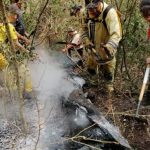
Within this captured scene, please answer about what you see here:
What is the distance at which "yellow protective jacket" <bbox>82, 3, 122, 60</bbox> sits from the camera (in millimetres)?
5852

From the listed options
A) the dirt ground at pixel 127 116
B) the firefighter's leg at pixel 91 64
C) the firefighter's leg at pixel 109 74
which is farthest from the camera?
the firefighter's leg at pixel 91 64

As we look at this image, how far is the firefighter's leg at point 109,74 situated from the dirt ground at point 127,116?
0.40ft

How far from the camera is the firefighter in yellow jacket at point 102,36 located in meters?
5.86

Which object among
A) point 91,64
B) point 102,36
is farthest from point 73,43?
point 102,36

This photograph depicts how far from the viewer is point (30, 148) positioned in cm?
433

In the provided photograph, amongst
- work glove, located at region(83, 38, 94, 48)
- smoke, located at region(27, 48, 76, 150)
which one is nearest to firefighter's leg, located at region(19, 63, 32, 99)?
smoke, located at region(27, 48, 76, 150)

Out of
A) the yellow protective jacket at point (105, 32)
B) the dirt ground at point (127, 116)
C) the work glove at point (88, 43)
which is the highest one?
the yellow protective jacket at point (105, 32)

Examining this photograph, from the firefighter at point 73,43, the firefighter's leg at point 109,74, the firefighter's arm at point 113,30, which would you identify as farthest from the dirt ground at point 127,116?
the firefighter at point 73,43

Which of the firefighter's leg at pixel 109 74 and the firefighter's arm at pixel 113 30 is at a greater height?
the firefighter's arm at pixel 113 30

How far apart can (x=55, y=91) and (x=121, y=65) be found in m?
1.62

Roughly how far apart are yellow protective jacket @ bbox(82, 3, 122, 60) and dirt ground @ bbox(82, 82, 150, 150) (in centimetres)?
69

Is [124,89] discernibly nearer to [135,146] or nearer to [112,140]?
[135,146]

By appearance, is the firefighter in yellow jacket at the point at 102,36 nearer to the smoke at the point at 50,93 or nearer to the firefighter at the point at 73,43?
the smoke at the point at 50,93

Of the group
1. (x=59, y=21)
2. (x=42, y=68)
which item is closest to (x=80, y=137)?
(x=42, y=68)
